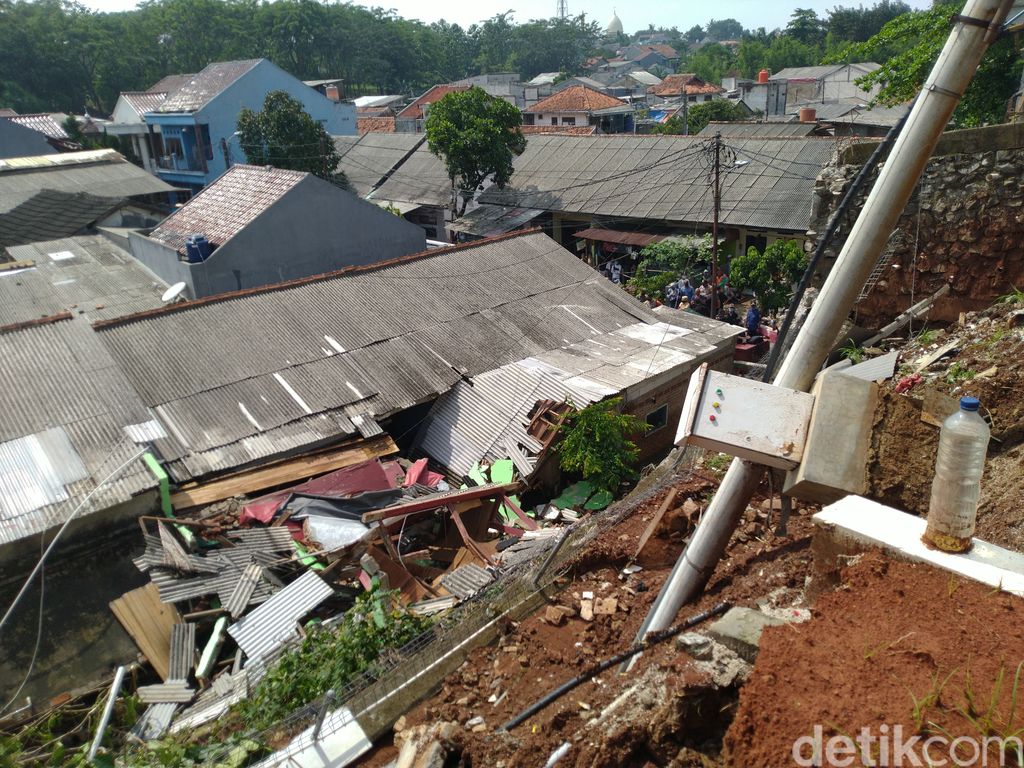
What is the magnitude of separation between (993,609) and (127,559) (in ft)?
31.1

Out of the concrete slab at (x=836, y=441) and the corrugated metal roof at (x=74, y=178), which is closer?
the concrete slab at (x=836, y=441)

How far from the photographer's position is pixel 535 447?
37.8 feet

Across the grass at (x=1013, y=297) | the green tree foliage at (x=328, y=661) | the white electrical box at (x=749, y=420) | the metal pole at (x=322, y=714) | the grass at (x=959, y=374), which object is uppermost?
the white electrical box at (x=749, y=420)

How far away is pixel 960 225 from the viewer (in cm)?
987

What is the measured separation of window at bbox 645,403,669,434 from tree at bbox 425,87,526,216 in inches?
676

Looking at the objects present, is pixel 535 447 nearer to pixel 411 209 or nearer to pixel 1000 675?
pixel 1000 675

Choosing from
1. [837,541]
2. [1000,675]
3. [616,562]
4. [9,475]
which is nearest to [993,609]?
[1000,675]

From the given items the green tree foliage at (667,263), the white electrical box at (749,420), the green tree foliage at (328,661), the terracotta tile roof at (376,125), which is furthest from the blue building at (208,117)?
the white electrical box at (749,420)

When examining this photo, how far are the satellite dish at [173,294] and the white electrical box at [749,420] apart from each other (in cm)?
1445

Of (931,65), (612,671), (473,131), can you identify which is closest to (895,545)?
(612,671)

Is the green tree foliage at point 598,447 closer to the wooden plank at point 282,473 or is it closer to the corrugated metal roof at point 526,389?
the corrugated metal roof at point 526,389

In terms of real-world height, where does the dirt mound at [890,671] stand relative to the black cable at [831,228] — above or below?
below

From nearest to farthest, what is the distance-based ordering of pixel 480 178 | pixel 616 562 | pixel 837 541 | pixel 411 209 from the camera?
pixel 837 541 → pixel 616 562 → pixel 480 178 → pixel 411 209

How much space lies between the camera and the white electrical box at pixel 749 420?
4.88 m
